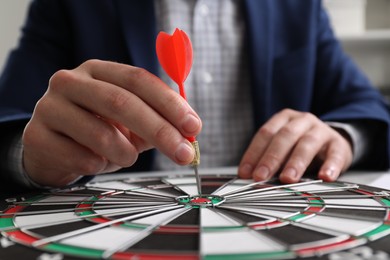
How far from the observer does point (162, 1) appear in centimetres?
103

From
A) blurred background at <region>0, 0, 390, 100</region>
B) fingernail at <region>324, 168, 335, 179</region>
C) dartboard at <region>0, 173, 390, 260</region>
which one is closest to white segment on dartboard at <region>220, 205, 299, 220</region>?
dartboard at <region>0, 173, 390, 260</region>

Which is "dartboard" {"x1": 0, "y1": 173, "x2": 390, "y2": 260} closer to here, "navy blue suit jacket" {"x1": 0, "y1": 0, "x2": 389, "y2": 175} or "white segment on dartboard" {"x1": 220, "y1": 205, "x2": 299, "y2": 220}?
"white segment on dartboard" {"x1": 220, "y1": 205, "x2": 299, "y2": 220}

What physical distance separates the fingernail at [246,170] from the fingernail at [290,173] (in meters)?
0.06

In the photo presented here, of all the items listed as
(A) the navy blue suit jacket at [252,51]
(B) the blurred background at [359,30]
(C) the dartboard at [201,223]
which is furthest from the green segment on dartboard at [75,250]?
(B) the blurred background at [359,30]

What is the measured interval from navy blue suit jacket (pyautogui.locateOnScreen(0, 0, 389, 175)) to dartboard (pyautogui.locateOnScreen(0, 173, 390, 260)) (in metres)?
0.43

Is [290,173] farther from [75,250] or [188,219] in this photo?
[75,250]

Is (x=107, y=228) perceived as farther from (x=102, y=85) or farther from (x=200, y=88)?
(x=200, y=88)

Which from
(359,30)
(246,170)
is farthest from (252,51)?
(359,30)

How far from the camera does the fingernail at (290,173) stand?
0.58 meters

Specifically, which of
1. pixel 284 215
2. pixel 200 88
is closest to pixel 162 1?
pixel 200 88

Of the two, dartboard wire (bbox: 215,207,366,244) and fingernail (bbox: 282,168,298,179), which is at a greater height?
dartboard wire (bbox: 215,207,366,244)

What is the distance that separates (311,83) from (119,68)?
2.30ft

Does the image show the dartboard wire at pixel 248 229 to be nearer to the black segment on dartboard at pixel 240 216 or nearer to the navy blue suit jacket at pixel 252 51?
the black segment on dartboard at pixel 240 216

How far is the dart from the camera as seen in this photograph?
17.6 inches
